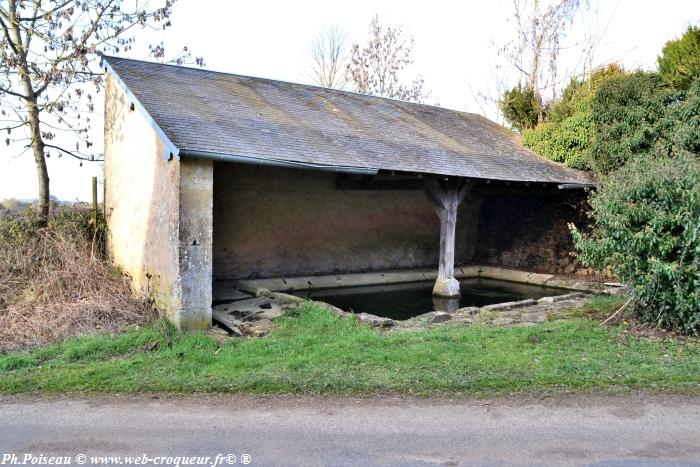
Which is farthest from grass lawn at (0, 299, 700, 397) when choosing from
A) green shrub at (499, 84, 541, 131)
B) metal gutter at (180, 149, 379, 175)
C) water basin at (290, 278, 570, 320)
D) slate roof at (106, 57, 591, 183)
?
green shrub at (499, 84, 541, 131)

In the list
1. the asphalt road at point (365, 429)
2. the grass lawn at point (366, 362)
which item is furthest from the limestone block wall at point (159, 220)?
the asphalt road at point (365, 429)

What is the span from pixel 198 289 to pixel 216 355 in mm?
1501

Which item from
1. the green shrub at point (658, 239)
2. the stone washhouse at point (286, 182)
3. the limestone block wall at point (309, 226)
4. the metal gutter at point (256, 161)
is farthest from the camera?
the limestone block wall at point (309, 226)

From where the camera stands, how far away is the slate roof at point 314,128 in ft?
26.6

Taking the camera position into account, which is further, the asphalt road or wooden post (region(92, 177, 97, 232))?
wooden post (region(92, 177, 97, 232))

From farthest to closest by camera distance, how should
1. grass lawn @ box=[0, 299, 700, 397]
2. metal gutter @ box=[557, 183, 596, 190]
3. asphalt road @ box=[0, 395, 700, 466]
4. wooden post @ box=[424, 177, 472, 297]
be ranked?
metal gutter @ box=[557, 183, 596, 190], wooden post @ box=[424, 177, 472, 297], grass lawn @ box=[0, 299, 700, 397], asphalt road @ box=[0, 395, 700, 466]

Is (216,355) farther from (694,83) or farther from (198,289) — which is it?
(694,83)

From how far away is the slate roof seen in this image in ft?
26.6

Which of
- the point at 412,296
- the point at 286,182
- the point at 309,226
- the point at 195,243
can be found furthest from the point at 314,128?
the point at 412,296

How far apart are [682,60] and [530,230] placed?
5235 millimetres

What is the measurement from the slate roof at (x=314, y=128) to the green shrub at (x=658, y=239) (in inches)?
128

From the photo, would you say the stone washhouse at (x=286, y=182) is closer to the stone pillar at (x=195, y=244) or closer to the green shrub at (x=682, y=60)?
the stone pillar at (x=195, y=244)

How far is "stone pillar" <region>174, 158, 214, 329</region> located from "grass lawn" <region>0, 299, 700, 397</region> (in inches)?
15.5

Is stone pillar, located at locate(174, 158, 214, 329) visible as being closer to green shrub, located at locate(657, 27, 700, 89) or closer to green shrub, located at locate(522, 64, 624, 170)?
green shrub, located at locate(522, 64, 624, 170)
